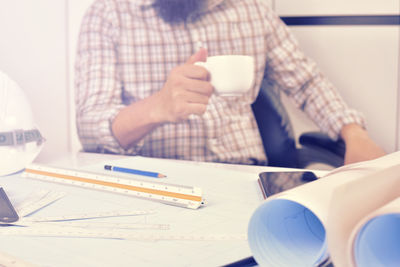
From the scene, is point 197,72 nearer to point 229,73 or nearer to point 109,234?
point 229,73

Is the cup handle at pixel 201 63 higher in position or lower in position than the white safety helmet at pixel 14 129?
higher

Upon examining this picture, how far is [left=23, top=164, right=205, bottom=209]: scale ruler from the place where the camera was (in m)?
0.43

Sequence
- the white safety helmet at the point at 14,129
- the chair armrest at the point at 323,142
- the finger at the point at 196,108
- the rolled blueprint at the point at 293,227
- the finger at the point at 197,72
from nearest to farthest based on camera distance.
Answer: the rolled blueprint at the point at 293,227 → the white safety helmet at the point at 14,129 → the finger at the point at 197,72 → the finger at the point at 196,108 → the chair armrest at the point at 323,142

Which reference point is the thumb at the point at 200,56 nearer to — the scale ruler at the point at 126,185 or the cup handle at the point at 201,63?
the cup handle at the point at 201,63

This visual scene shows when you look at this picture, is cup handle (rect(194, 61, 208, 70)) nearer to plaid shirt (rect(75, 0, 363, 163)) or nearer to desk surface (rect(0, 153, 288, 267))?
desk surface (rect(0, 153, 288, 267))

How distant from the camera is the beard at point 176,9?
3.24 ft

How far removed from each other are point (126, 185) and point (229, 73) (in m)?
0.26

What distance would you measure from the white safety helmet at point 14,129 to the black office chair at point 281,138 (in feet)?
1.80

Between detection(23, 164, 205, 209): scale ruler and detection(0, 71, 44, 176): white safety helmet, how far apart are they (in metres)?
0.04

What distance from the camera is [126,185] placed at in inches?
18.9

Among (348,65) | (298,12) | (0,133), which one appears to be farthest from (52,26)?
(348,65)

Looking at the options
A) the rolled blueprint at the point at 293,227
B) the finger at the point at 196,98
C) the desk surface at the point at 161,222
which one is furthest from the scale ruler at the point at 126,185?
the finger at the point at 196,98

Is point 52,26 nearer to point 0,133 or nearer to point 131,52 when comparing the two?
point 131,52

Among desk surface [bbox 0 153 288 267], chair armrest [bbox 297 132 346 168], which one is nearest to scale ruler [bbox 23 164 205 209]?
desk surface [bbox 0 153 288 267]
